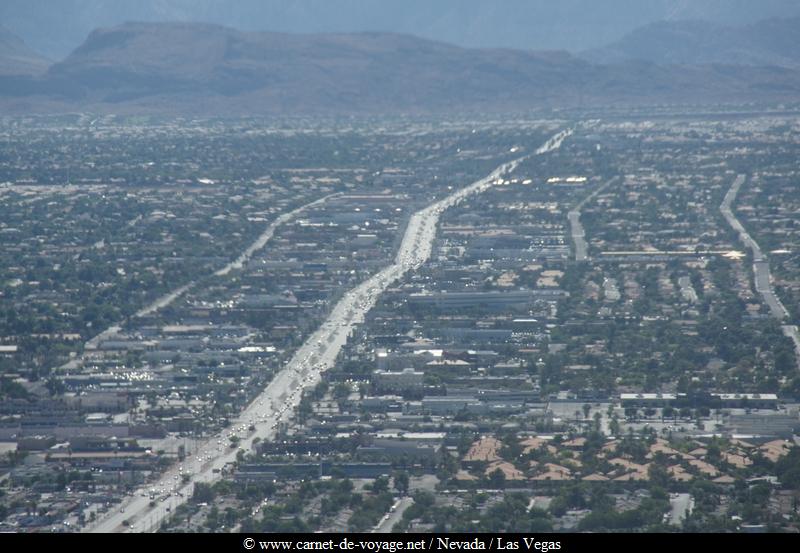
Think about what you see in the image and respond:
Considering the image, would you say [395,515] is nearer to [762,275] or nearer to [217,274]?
[762,275]

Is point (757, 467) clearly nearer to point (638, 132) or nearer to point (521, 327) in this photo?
point (521, 327)

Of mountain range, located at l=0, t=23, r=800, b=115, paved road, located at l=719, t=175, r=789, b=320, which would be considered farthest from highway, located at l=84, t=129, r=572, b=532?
mountain range, located at l=0, t=23, r=800, b=115

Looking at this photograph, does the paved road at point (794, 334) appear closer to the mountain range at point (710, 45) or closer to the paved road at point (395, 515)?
the paved road at point (395, 515)

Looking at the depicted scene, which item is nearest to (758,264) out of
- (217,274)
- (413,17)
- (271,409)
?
(217,274)

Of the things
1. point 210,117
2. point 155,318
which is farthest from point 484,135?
point 155,318

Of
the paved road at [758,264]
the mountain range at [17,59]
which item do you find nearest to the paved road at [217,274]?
the paved road at [758,264]
